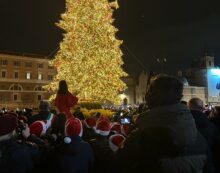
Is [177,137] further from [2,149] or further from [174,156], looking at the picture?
[2,149]

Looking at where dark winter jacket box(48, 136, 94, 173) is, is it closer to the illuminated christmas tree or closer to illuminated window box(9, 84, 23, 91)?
the illuminated christmas tree

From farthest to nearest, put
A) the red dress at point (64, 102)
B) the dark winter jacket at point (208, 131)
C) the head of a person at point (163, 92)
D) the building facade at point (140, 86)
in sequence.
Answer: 1. the building facade at point (140, 86)
2. the red dress at point (64, 102)
3. the dark winter jacket at point (208, 131)
4. the head of a person at point (163, 92)

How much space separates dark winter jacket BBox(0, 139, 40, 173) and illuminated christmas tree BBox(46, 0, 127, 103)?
21495mm

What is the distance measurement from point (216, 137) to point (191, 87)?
94.2 m

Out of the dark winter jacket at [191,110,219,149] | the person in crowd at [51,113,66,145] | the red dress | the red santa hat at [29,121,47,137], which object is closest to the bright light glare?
the red dress

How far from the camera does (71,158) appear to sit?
4945 mm

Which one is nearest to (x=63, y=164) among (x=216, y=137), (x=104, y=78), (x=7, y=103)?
(x=216, y=137)

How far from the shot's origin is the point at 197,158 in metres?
2.73

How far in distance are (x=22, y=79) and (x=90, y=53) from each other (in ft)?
165

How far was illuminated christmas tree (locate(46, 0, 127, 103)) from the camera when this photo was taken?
85.9 ft

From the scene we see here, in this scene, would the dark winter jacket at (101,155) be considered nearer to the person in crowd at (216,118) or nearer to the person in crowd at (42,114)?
the person in crowd at (42,114)

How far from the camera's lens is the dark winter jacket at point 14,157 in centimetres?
420

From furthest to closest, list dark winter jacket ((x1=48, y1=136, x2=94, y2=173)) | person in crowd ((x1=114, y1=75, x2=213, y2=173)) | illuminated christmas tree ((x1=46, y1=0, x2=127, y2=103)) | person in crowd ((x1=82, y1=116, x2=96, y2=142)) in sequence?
illuminated christmas tree ((x1=46, y1=0, x2=127, y2=103)) < person in crowd ((x1=82, y1=116, x2=96, y2=142)) < dark winter jacket ((x1=48, y1=136, x2=94, y2=173)) < person in crowd ((x1=114, y1=75, x2=213, y2=173))

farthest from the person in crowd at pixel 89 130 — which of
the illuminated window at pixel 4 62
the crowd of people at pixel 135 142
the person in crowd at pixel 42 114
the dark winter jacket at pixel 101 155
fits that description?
the illuminated window at pixel 4 62
